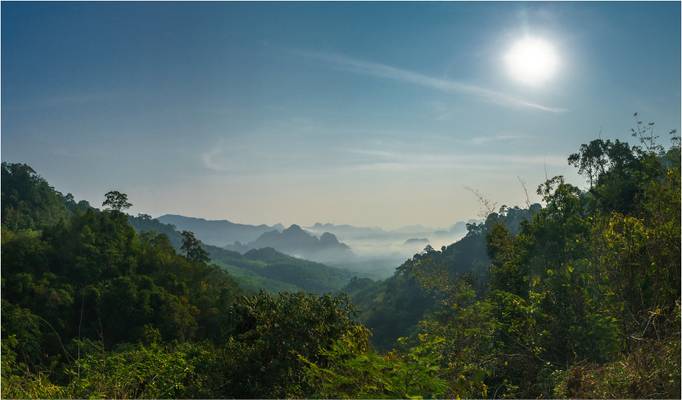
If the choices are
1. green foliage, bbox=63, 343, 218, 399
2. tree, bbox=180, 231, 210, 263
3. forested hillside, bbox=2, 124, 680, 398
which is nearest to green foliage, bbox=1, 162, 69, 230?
tree, bbox=180, 231, 210, 263

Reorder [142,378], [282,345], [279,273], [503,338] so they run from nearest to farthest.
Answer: [142,378]
[282,345]
[503,338]
[279,273]

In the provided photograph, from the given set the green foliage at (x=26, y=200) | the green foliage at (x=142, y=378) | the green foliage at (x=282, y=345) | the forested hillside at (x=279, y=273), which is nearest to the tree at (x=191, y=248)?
the green foliage at (x=26, y=200)

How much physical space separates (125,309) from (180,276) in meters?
8.01

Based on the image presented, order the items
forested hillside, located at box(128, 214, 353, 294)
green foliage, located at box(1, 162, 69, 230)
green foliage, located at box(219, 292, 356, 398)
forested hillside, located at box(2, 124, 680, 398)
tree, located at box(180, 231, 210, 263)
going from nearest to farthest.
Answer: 1. forested hillside, located at box(2, 124, 680, 398)
2. green foliage, located at box(219, 292, 356, 398)
3. tree, located at box(180, 231, 210, 263)
4. green foliage, located at box(1, 162, 69, 230)
5. forested hillside, located at box(128, 214, 353, 294)

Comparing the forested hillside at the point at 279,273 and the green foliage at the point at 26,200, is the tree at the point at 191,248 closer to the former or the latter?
the green foliage at the point at 26,200

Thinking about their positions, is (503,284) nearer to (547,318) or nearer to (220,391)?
(547,318)

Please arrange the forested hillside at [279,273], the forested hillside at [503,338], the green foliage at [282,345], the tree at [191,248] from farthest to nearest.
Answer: the forested hillside at [279,273] < the tree at [191,248] < the green foliage at [282,345] < the forested hillside at [503,338]

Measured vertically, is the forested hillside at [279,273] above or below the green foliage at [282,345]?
below

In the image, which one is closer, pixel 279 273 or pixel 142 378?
pixel 142 378

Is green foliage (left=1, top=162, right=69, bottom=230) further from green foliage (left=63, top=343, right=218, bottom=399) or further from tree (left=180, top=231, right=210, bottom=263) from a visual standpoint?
green foliage (left=63, top=343, right=218, bottom=399)

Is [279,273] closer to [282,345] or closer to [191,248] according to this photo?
[191,248]

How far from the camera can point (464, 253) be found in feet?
241

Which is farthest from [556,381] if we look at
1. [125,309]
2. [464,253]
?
[464,253]

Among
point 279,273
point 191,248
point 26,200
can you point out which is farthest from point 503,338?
point 279,273
